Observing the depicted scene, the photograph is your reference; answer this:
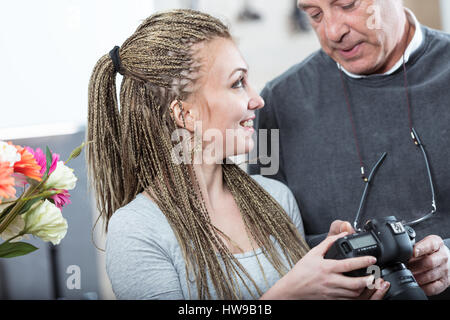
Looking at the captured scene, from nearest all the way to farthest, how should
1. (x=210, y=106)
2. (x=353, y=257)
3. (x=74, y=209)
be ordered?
(x=353, y=257)
(x=210, y=106)
(x=74, y=209)

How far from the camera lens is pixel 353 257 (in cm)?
58

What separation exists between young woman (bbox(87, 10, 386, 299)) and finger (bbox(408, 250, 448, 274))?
0.50 feet

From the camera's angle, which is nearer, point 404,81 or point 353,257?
point 353,257

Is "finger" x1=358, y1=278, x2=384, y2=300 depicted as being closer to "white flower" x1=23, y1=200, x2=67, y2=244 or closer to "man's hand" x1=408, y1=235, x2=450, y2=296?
"man's hand" x1=408, y1=235, x2=450, y2=296

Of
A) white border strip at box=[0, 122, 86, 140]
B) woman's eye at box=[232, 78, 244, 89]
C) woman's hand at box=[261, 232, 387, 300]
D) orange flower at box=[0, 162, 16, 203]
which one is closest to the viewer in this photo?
orange flower at box=[0, 162, 16, 203]

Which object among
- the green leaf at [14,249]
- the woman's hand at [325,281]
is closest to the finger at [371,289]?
the woman's hand at [325,281]

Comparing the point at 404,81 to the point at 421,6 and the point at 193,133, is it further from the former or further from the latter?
the point at 193,133

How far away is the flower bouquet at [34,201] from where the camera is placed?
0.53 m

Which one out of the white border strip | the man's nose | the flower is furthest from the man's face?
the flower

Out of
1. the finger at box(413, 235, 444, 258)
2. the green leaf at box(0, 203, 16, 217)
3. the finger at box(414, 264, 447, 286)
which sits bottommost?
the finger at box(414, 264, 447, 286)

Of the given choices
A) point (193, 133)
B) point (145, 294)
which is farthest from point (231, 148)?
point (145, 294)

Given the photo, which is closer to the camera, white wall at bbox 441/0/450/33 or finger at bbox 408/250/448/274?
finger at bbox 408/250/448/274

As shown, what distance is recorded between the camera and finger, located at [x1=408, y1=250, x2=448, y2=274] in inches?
26.3
